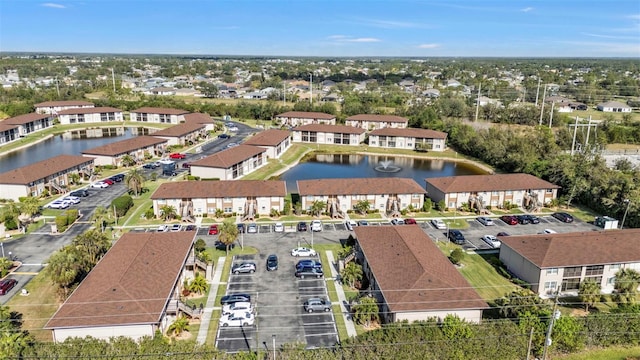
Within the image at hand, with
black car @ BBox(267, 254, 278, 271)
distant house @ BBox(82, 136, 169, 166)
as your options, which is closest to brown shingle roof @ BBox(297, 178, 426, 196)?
black car @ BBox(267, 254, 278, 271)

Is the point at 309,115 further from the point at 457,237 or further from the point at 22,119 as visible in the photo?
the point at 457,237

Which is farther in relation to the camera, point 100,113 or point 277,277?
point 100,113

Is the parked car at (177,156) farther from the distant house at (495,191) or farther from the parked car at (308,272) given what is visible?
the parked car at (308,272)

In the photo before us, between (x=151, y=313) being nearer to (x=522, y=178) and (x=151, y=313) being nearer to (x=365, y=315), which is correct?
(x=365, y=315)

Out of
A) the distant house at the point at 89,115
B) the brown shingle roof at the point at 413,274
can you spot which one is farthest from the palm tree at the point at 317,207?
the distant house at the point at 89,115

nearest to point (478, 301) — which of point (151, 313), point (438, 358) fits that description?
point (438, 358)

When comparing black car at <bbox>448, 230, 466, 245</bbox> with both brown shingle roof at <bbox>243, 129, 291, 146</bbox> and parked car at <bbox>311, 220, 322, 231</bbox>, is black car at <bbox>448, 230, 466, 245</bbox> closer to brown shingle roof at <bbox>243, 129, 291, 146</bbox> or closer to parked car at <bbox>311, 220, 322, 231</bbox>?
parked car at <bbox>311, 220, 322, 231</bbox>

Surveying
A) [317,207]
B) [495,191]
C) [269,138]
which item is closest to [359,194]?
[317,207]
